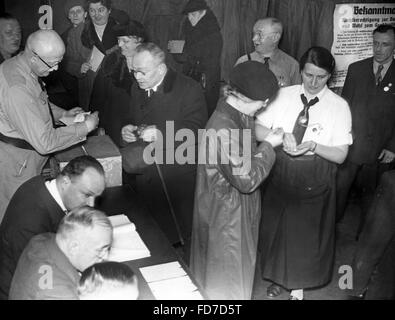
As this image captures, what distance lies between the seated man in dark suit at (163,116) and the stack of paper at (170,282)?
126 centimetres

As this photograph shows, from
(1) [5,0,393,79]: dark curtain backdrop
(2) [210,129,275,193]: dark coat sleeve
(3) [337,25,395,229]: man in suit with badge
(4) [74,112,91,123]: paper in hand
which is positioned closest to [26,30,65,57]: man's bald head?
(4) [74,112,91,123]: paper in hand

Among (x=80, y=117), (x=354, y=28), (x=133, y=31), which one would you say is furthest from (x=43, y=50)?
(x=354, y=28)

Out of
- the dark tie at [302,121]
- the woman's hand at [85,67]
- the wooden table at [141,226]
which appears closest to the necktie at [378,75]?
the dark tie at [302,121]

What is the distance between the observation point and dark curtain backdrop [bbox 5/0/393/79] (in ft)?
18.0

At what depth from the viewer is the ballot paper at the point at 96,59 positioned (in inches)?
195

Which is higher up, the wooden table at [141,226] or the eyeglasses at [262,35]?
the eyeglasses at [262,35]

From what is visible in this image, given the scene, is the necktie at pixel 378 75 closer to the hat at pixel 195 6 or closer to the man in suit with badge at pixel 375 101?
the man in suit with badge at pixel 375 101

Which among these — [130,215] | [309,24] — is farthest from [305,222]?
[309,24]

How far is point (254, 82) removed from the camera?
9.87 feet

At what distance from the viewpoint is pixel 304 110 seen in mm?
3641

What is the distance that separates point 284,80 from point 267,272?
185 cm

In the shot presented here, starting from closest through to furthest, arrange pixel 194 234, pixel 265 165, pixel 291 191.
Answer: pixel 265 165, pixel 194 234, pixel 291 191

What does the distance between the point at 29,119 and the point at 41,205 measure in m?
0.82
